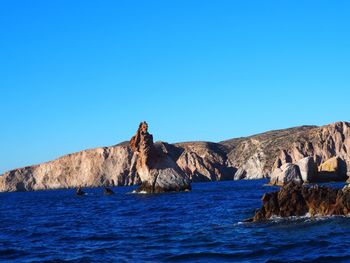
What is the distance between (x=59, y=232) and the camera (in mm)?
34281

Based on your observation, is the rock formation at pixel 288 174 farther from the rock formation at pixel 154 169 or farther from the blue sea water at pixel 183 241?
the blue sea water at pixel 183 241

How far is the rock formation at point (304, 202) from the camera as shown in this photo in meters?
34.5

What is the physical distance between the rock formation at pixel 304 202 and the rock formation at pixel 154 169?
49856 mm

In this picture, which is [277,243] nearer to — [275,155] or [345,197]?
[345,197]

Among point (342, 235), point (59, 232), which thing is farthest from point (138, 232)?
point (342, 235)

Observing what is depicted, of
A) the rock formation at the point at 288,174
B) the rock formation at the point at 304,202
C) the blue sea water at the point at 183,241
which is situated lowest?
the blue sea water at the point at 183,241

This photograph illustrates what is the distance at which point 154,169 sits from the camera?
8925 centimetres

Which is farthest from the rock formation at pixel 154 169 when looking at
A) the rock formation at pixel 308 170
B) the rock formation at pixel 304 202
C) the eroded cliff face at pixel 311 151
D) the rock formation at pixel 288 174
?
the eroded cliff face at pixel 311 151

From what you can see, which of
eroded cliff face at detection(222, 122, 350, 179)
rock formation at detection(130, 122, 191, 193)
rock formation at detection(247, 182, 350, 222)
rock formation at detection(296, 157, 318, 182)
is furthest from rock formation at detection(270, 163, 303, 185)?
eroded cliff face at detection(222, 122, 350, 179)

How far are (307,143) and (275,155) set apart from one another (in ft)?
39.9

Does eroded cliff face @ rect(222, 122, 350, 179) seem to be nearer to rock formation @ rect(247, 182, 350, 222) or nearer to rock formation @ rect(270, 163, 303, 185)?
rock formation @ rect(270, 163, 303, 185)

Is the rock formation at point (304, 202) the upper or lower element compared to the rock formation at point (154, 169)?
lower

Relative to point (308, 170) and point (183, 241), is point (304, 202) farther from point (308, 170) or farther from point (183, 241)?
point (308, 170)

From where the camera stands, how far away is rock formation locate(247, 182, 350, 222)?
1358 inches
